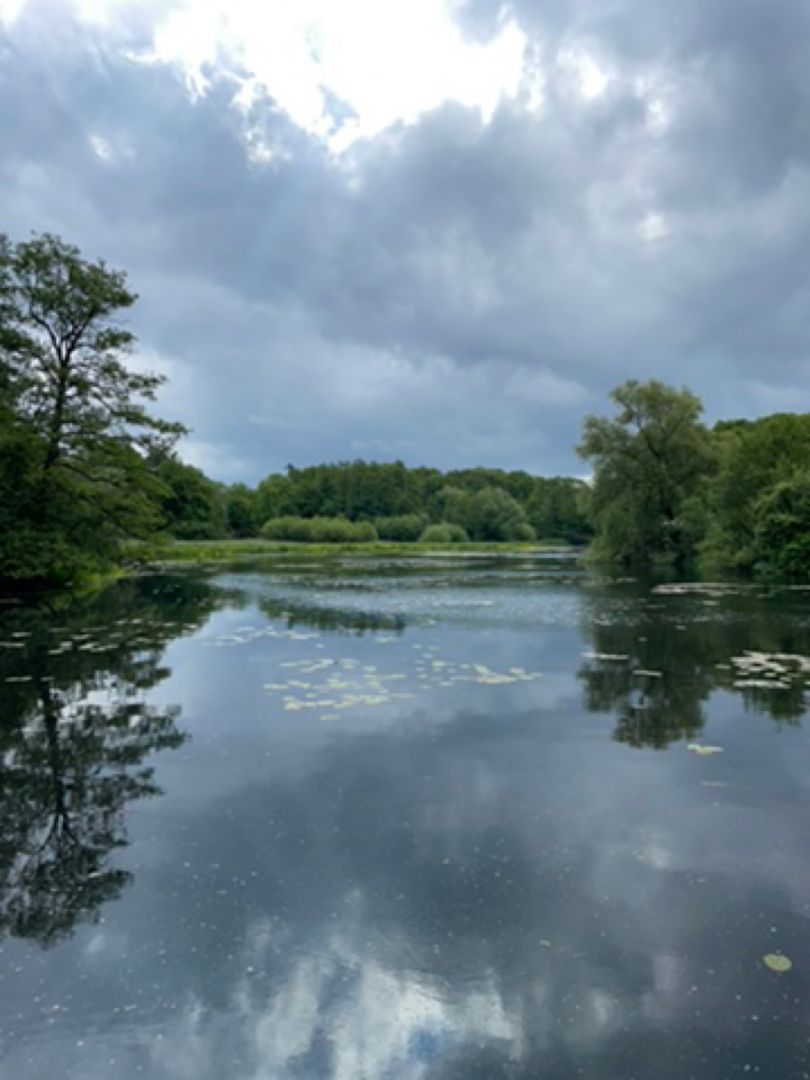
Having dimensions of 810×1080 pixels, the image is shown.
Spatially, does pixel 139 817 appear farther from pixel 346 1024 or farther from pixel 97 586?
pixel 97 586

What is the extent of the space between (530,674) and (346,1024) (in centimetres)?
853

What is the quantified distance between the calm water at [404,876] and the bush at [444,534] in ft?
306

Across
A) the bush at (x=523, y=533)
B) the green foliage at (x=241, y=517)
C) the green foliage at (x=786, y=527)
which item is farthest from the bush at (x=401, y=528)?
the green foliage at (x=786, y=527)

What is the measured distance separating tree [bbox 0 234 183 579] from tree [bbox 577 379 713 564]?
1222 inches

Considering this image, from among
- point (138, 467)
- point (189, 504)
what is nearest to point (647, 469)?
point (138, 467)

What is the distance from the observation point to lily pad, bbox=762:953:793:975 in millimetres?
3803

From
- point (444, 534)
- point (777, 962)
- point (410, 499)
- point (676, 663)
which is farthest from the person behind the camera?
point (410, 499)

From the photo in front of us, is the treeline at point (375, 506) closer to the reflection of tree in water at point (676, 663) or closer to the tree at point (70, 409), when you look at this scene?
the tree at point (70, 409)

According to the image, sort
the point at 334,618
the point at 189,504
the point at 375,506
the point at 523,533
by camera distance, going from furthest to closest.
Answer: the point at 375,506 → the point at 523,533 → the point at 189,504 → the point at 334,618

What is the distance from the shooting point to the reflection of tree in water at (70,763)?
471 cm

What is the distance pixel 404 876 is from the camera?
15.8ft

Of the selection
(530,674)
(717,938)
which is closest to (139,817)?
(717,938)

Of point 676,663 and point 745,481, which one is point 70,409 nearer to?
point 676,663

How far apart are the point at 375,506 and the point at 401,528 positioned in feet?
54.0
